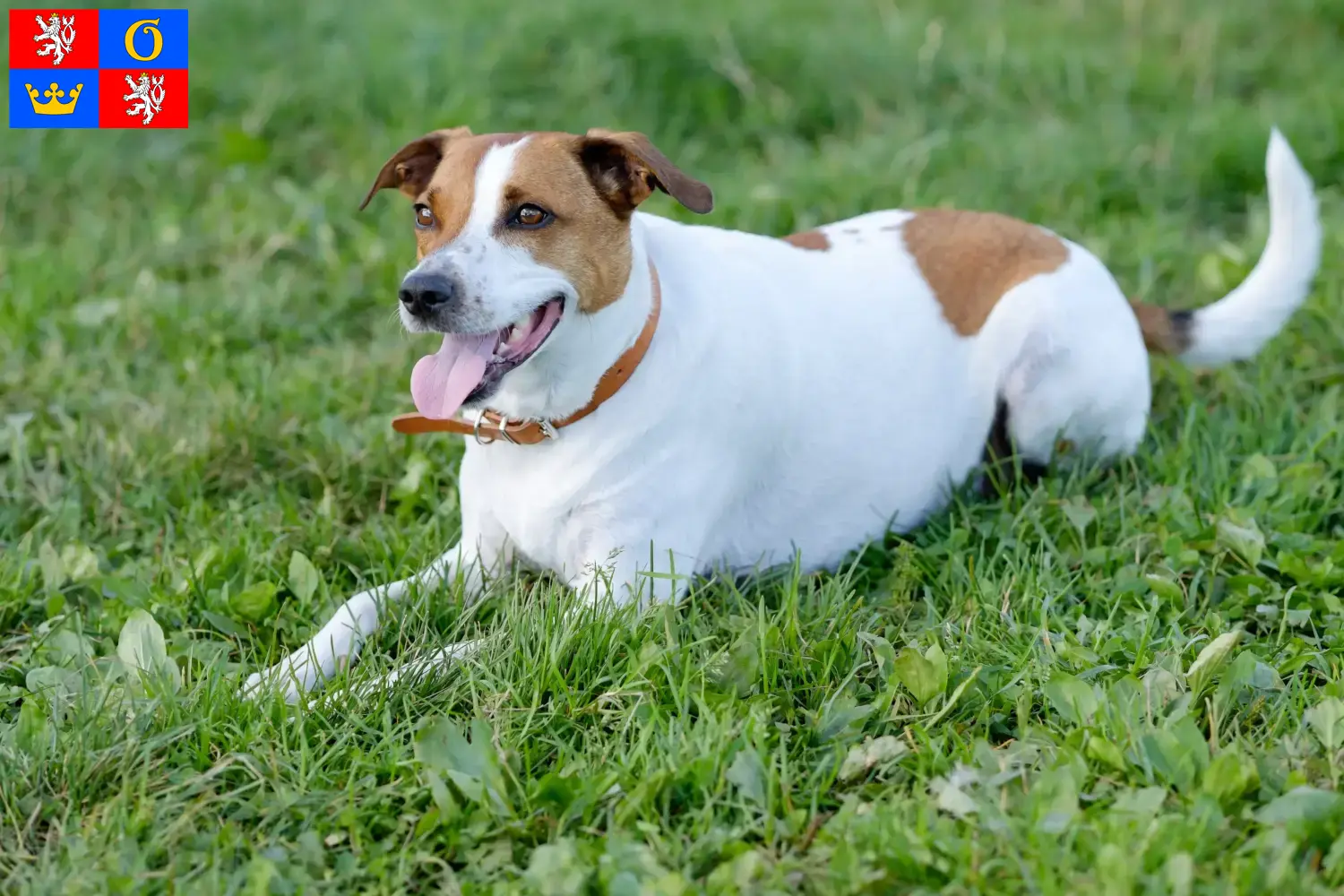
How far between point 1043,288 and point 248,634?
229 cm

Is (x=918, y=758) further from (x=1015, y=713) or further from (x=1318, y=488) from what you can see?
(x=1318, y=488)

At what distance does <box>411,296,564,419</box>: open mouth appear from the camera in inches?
115

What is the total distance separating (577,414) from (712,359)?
36 centimetres

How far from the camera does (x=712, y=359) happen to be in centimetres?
321

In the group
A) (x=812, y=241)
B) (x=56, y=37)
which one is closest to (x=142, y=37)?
(x=56, y=37)

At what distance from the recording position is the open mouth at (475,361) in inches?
115

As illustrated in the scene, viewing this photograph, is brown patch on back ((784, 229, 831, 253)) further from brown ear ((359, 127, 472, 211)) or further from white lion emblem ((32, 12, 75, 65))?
white lion emblem ((32, 12, 75, 65))

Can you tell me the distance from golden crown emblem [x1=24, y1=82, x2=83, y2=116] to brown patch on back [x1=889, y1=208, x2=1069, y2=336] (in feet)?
12.0

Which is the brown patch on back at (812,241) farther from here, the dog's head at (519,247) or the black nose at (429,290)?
the black nose at (429,290)

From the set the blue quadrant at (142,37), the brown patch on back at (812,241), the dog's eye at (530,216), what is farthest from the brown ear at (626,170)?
the blue quadrant at (142,37)

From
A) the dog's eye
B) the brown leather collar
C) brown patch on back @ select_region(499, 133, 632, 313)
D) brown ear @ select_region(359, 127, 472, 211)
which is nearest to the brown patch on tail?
the brown leather collar

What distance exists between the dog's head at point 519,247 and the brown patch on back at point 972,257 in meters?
1.02

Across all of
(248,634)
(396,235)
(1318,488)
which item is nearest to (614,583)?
(248,634)

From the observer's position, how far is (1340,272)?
4684mm
